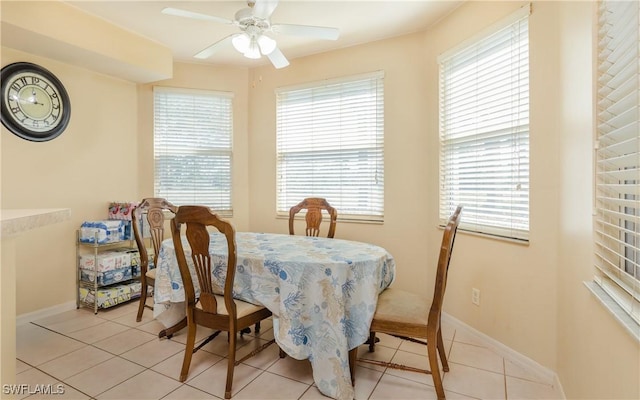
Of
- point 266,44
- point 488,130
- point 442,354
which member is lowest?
point 442,354

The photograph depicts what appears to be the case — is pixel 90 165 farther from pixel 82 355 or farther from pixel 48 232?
pixel 82 355

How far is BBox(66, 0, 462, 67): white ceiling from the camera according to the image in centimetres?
264

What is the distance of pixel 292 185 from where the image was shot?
12.6ft

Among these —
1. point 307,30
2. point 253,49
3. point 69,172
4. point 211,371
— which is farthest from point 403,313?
point 69,172

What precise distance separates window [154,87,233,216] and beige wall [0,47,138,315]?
0.30 meters

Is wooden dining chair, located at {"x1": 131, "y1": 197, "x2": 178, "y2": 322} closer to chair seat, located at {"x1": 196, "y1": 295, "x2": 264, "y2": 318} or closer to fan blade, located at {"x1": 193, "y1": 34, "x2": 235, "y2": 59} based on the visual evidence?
chair seat, located at {"x1": 196, "y1": 295, "x2": 264, "y2": 318}

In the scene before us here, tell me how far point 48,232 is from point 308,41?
10.2ft

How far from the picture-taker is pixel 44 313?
299 cm

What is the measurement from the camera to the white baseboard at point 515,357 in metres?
1.96

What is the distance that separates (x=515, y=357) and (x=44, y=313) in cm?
393

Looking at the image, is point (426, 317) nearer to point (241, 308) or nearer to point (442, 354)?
point (442, 354)

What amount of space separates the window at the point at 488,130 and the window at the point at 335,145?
2.30 feet

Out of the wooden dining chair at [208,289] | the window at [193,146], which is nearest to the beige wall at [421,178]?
the window at [193,146]

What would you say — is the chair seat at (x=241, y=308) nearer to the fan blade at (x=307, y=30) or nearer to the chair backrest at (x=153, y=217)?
the chair backrest at (x=153, y=217)
